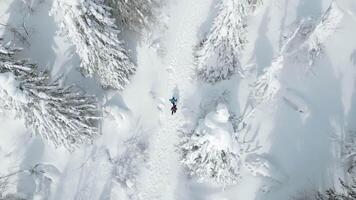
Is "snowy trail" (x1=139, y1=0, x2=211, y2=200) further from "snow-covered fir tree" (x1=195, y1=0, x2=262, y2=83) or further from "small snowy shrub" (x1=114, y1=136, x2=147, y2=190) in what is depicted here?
"snow-covered fir tree" (x1=195, y1=0, x2=262, y2=83)

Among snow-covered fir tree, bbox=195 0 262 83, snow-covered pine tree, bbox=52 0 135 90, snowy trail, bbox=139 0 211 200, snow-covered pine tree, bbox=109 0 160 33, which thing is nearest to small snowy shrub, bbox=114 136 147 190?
snowy trail, bbox=139 0 211 200

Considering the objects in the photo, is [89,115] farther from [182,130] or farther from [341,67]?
[341,67]

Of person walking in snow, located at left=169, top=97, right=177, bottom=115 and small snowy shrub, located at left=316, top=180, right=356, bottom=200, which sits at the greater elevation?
person walking in snow, located at left=169, top=97, right=177, bottom=115

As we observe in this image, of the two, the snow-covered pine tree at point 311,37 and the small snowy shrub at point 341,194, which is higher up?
the snow-covered pine tree at point 311,37

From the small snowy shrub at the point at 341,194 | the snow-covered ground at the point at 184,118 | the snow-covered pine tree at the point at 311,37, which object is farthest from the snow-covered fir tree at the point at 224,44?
the small snowy shrub at the point at 341,194

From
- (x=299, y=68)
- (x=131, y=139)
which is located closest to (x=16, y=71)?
(x=131, y=139)

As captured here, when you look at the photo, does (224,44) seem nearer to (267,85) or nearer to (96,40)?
(267,85)

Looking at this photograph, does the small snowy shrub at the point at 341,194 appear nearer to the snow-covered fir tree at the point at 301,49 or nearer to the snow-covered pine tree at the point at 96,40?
the snow-covered fir tree at the point at 301,49
